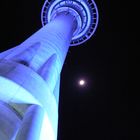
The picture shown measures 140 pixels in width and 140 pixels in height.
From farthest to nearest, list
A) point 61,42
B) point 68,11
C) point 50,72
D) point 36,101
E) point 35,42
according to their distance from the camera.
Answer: point 68,11
point 61,42
point 35,42
point 50,72
point 36,101

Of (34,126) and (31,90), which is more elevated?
(31,90)

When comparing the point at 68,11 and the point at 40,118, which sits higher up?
the point at 68,11

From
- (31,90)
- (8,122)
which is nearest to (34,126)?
(8,122)

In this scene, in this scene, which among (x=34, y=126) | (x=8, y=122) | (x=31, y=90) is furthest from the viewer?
(x=31, y=90)

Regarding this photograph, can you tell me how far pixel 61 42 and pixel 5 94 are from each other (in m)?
7.83

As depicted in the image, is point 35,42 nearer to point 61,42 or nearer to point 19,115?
point 61,42

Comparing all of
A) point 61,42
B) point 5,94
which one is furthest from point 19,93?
point 61,42

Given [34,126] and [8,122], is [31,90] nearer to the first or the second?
[8,122]

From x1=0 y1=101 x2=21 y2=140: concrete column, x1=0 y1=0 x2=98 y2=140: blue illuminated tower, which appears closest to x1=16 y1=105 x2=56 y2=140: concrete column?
x1=0 y1=0 x2=98 y2=140: blue illuminated tower

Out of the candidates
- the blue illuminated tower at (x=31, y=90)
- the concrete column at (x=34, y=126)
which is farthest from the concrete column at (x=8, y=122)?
the concrete column at (x=34, y=126)

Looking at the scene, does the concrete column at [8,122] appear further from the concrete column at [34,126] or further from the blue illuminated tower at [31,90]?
the concrete column at [34,126]

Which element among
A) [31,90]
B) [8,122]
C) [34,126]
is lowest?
[34,126]

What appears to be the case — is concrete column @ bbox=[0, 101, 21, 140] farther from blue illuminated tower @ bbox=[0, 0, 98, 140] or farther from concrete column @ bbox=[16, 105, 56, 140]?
concrete column @ bbox=[16, 105, 56, 140]

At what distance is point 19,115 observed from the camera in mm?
9633
